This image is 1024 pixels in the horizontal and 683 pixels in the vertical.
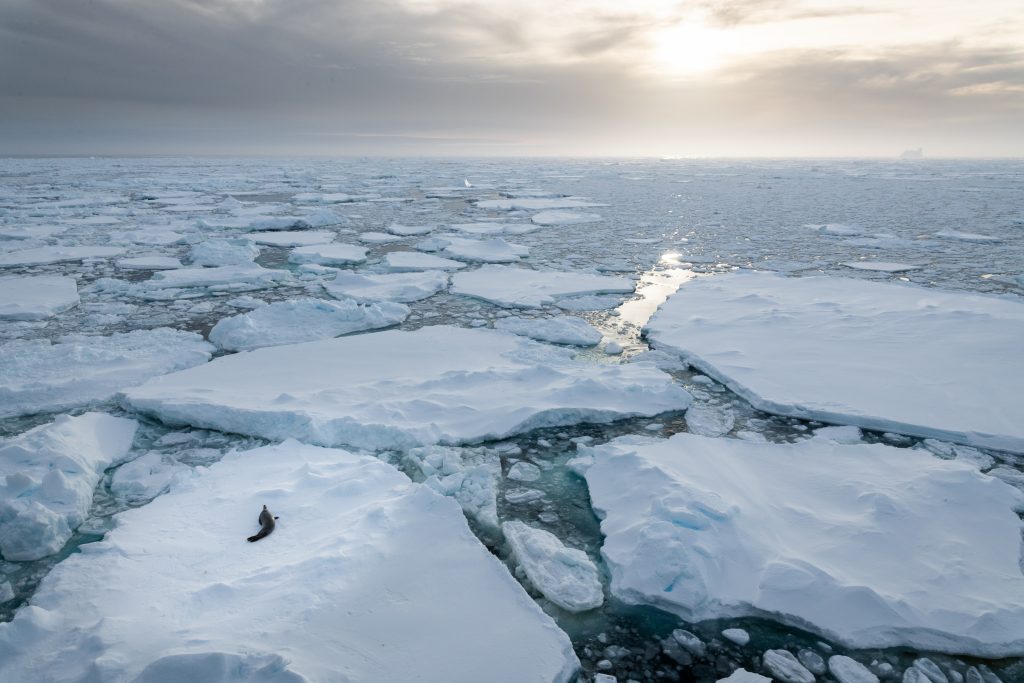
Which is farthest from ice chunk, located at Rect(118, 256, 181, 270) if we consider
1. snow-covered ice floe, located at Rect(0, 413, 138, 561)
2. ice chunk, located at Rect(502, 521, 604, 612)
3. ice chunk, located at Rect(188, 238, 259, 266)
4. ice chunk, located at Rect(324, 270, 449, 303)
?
ice chunk, located at Rect(502, 521, 604, 612)

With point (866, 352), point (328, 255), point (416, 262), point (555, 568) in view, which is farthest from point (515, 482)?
point (328, 255)

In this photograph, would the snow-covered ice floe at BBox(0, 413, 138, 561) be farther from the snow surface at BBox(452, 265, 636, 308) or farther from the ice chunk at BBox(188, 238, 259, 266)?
the ice chunk at BBox(188, 238, 259, 266)

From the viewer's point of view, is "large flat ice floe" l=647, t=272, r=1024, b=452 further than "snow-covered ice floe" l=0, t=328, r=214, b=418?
No

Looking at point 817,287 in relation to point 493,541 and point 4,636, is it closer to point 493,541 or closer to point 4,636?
point 493,541

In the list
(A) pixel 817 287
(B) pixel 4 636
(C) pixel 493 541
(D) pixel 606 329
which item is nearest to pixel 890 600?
(C) pixel 493 541

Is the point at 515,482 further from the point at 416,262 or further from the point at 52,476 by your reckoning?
the point at 416,262

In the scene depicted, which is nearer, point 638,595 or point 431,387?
point 638,595
